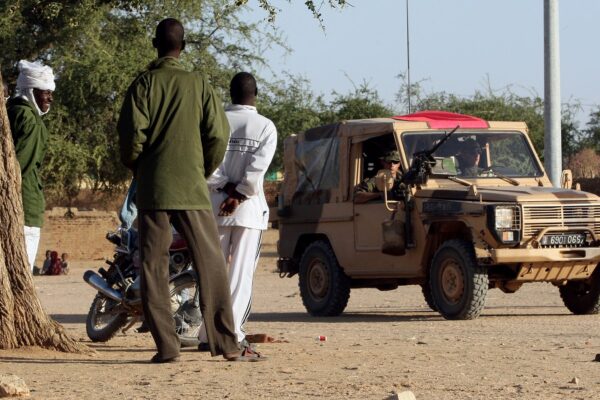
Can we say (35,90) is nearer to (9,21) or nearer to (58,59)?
(9,21)

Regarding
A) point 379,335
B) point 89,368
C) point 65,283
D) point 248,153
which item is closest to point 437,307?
point 379,335

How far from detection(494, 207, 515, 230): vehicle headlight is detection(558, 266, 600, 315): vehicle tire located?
1455 mm

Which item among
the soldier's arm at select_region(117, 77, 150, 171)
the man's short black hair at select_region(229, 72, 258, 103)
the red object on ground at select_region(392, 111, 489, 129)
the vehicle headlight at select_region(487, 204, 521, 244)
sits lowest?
the vehicle headlight at select_region(487, 204, 521, 244)

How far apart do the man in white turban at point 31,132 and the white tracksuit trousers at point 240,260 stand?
1437 mm

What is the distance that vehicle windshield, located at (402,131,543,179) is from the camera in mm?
14492

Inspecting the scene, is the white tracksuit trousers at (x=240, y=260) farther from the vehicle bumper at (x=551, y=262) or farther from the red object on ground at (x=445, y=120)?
the red object on ground at (x=445, y=120)

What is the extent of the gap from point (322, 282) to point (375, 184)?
4.75ft

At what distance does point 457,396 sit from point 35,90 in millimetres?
4330

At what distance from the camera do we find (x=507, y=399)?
23.2 ft

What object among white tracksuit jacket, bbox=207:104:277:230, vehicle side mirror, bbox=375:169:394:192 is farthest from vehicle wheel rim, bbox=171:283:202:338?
vehicle side mirror, bbox=375:169:394:192

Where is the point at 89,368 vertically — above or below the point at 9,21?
below

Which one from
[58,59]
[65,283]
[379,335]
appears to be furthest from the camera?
[58,59]

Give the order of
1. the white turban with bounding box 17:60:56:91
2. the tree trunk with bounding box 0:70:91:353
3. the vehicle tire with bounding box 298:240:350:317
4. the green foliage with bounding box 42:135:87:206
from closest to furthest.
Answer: the tree trunk with bounding box 0:70:91:353 < the white turban with bounding box 17:60:56:91 < the vehicle tire with bounding box 298:240:350:317 < the green foliage with bounding box 42:135:87:206

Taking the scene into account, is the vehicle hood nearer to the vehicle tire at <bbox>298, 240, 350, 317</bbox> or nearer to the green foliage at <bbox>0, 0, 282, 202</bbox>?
the vehicle tire at <bbox>298, 240, 350, 317</bbox>
